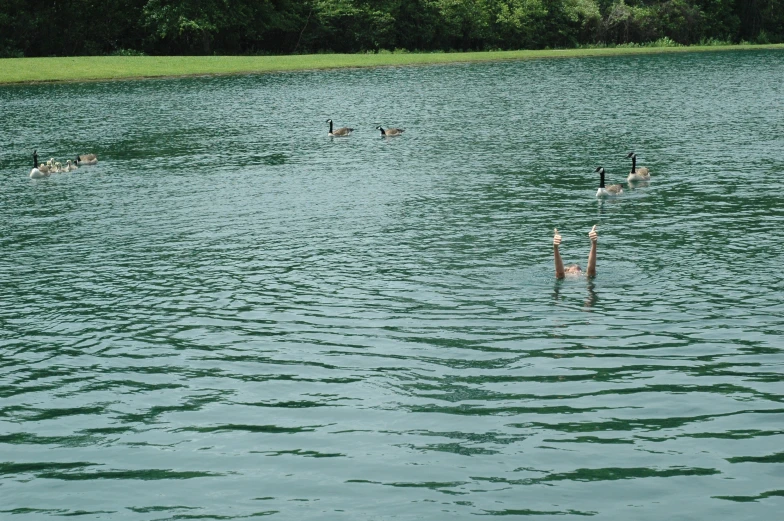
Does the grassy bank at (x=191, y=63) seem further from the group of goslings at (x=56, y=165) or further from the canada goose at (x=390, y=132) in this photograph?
the canada goose at (x=390, y=132)

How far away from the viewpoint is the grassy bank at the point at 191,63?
93.5 meters

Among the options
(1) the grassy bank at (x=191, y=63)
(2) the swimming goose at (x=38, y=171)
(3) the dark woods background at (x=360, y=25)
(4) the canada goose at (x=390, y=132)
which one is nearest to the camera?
(2) the swimming goose at (x=38, y=171)

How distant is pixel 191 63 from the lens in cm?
10494

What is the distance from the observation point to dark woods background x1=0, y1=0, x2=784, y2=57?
11669 cm

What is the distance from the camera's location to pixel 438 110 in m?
66.3

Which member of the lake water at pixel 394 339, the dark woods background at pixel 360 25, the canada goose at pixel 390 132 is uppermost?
the dark woods background at pixel 360 25

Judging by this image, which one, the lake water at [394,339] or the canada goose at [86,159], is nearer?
the lake water at [394,339]

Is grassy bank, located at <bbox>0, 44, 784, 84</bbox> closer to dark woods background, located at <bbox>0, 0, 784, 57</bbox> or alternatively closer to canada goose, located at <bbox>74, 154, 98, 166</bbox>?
dark woods background, located at <bbox>0, 0, 784, 57</bbox>

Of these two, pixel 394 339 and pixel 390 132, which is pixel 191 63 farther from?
pixel 394 339

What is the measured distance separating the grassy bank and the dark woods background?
10.2 metres

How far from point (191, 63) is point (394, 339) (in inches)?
3541

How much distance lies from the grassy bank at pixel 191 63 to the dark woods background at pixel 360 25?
403 inches

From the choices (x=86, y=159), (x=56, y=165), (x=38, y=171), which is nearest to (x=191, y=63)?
(x=86, y=159)

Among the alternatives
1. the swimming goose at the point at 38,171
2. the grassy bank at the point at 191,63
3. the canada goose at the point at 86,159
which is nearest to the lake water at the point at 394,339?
the canada goose at the point at 86,159
